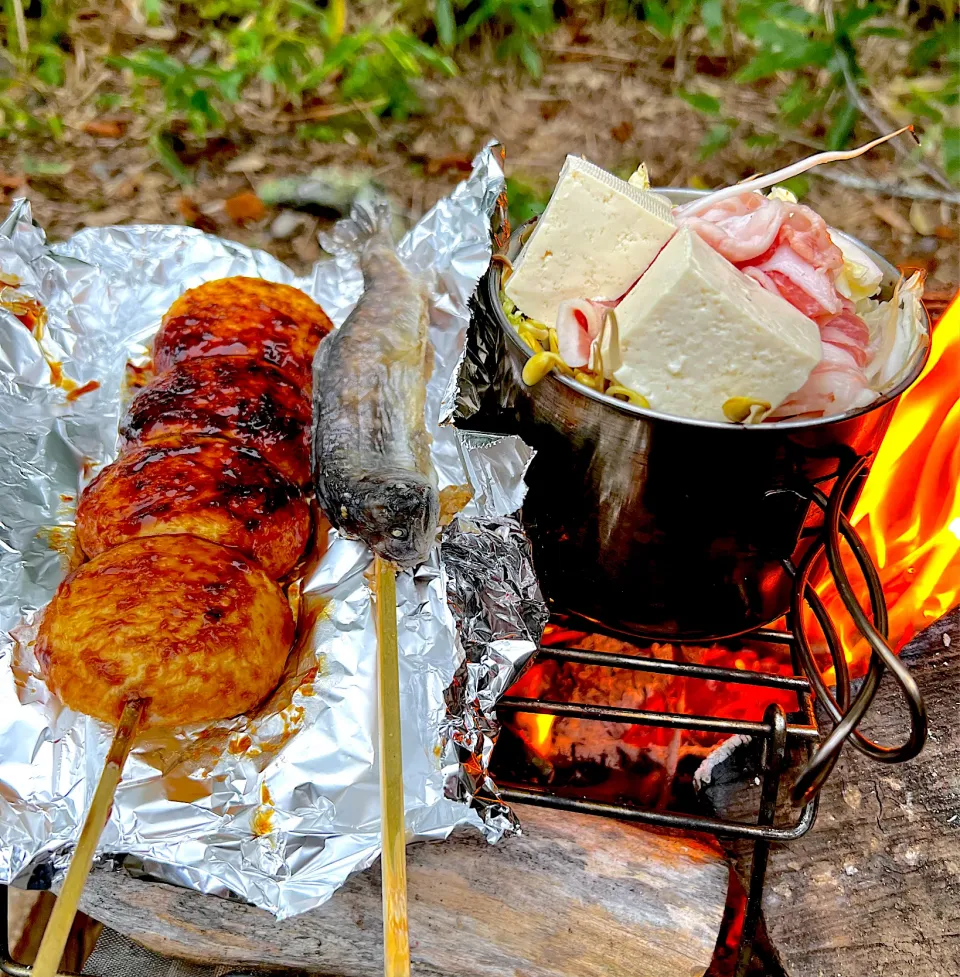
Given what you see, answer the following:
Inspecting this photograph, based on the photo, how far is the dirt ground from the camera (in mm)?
4551

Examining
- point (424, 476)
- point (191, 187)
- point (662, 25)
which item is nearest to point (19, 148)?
point (191, 187)

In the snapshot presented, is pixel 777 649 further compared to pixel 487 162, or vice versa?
pixel 487 162

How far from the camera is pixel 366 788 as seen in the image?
1.71 m

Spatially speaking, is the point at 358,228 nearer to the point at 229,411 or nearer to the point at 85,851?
→ the point at 229,411

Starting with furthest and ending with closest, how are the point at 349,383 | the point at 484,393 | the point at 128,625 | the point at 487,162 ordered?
the point at 487,162, the point at 484,393, the point at 349,383, the point at 128,625

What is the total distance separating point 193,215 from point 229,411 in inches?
114

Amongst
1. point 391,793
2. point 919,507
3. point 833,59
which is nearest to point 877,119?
point 833,59

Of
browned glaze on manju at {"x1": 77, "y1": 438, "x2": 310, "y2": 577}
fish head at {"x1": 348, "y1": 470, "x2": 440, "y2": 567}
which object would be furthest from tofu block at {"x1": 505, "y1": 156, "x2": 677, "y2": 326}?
browned glaze on manju at {"x1": 77, "y1": 438, "x2": 310, "y2": 577}

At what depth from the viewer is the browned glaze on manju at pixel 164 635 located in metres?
1.58

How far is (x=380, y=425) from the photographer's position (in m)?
2.00

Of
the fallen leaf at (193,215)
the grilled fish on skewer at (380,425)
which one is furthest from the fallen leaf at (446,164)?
the grilled fish on skewer at (380,425)

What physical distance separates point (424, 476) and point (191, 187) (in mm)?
3515

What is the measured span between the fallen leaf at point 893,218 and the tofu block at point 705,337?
353 centimetres

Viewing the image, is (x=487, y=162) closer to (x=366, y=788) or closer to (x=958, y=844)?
(x=366, y=788)
